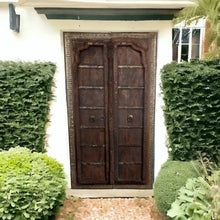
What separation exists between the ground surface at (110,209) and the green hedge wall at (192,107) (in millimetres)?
1032

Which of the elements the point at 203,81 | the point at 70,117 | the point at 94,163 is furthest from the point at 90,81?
the point at 203,81

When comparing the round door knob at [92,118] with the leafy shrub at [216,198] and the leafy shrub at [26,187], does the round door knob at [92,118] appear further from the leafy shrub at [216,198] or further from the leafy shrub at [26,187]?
the leafy shrub at [216,198]

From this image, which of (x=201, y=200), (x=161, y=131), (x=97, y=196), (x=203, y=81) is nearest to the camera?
(x=201, y=200)

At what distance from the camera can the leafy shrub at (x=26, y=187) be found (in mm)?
2475

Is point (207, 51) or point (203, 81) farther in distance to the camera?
point (207, 51)

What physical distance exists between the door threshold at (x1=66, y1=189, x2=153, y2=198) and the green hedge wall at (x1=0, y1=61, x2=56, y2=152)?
3.85 ft

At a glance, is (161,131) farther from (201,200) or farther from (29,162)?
(29,162)

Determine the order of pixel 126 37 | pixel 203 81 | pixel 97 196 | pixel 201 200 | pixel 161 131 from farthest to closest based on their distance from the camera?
pixel 97 196, pixel 161 131, pixel 126 37, pixel 203 81, pixel 201 200

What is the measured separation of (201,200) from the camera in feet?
8.21

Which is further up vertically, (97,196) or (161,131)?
(161,131)

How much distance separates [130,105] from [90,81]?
796mm

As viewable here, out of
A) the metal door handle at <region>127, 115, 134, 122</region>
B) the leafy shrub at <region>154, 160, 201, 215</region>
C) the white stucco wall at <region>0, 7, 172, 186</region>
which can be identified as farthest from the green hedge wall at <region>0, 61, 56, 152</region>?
the leafy shrub at <region>154, 160, 201, 215</region>

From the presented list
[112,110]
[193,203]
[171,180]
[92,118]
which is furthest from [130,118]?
[193,203]

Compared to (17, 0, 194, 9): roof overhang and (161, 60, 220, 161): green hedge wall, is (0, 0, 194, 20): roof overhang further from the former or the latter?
(161, 60, 220, 161): green hedge wall
